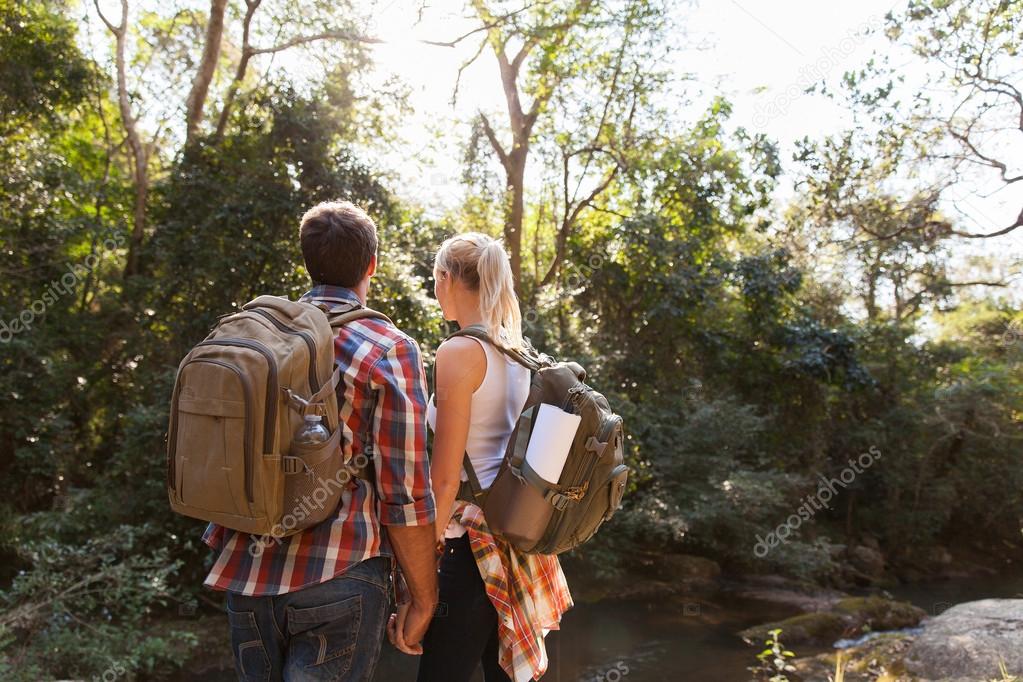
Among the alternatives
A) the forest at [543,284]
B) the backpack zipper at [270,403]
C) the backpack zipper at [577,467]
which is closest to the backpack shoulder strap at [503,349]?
the backpack zipper at [577,467]

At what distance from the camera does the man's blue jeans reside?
1.55m

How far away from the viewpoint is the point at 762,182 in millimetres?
11500

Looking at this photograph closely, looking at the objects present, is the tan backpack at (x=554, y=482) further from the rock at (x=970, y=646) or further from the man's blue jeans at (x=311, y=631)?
the rock at (x=970, y=646)

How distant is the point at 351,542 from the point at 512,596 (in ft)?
1.63

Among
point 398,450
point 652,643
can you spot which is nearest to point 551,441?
point 398,450

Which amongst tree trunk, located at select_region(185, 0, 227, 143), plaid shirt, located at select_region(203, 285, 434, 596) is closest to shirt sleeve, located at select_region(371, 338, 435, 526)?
plaid shirt, located at select_region(203, 285, 434, 596)

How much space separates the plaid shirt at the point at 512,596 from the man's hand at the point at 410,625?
0.56ft

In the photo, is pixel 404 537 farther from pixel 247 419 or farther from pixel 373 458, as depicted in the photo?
pixel 247 419

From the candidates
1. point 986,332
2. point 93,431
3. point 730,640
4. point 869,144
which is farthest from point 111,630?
point 986,332

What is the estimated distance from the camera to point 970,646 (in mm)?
6133

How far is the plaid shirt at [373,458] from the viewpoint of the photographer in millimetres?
1603

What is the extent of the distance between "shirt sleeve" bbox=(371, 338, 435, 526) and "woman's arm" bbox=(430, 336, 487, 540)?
0.43 feet

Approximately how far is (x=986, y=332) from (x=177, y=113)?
15.4m

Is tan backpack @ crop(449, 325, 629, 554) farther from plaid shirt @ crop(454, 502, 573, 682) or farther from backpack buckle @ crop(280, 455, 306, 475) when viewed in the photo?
backpack buckle @ crop(280, 455, 306, 475)
